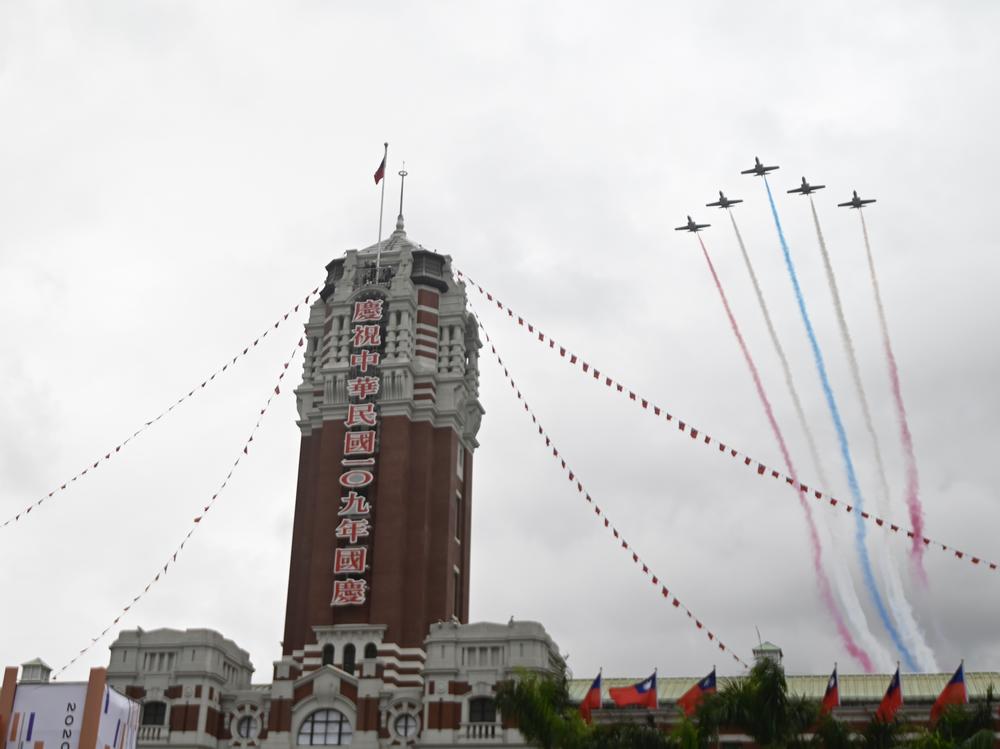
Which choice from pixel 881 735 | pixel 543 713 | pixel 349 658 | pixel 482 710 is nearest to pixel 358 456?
pixel 349 658

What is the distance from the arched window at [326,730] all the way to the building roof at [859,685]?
46.4ft

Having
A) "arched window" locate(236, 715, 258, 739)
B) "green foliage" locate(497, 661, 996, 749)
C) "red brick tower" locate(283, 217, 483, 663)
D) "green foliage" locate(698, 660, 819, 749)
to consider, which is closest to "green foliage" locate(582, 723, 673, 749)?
"green foliage" locate(497, 661, 996, 749)

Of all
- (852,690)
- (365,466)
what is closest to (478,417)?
(365,466)

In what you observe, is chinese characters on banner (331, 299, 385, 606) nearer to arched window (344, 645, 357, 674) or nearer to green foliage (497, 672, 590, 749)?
arched window (344, 645, 357, 674)

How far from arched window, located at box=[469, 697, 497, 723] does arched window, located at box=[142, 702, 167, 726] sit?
19.0m

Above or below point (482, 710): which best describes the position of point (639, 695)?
above

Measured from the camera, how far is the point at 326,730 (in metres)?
72.5

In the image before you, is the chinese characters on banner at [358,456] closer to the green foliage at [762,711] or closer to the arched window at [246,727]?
the arched window at [246,727]

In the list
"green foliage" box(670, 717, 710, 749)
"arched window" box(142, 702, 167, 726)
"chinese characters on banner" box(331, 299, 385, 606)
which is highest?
"chinese characters on banner" box(331, 299, 385, 606)

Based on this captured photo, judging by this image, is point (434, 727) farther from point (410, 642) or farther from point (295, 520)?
point (295, 520)

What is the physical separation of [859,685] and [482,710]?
24810 mm

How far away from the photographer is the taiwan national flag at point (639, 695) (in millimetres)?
67062

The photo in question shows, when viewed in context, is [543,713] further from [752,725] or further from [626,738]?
[752,725]

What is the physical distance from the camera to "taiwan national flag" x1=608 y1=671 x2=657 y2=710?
6706cm
